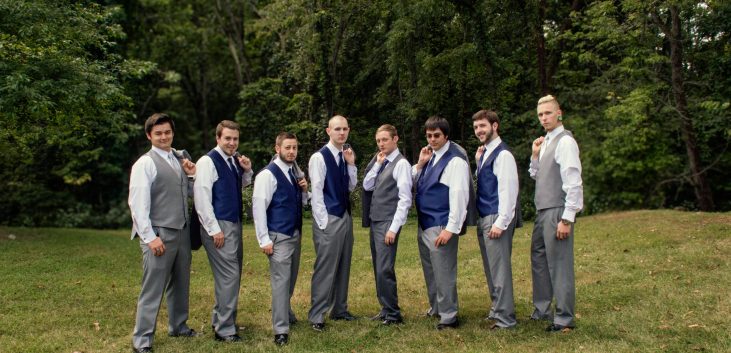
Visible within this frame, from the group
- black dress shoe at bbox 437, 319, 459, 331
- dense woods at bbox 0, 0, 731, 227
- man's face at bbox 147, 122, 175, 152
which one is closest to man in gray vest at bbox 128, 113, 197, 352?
man's face at bbox 147, 122, 175, 152

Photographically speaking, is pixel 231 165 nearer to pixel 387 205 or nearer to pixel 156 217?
pixel 156 217

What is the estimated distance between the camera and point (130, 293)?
27.2 feet

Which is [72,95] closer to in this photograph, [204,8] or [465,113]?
[465,113]

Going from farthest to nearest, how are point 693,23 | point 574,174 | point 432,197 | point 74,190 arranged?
point 74,190 → point 693,23 → point 432,197 → point 574,174

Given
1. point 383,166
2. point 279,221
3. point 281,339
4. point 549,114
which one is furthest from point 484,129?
point 281,339

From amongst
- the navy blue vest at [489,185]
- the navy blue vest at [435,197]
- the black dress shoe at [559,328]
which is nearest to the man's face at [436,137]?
the navy blue vest at [435,197]

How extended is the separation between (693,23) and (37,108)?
14.7m

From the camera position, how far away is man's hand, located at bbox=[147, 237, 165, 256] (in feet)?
17.6

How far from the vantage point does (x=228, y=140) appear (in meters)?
5.77

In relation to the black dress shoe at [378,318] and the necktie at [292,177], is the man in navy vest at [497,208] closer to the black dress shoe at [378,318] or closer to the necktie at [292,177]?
the black dress shoe at [378,318]

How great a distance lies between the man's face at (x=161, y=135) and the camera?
5.54m

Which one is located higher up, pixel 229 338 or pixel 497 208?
pixel 497 208

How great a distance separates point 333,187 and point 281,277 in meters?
0.99

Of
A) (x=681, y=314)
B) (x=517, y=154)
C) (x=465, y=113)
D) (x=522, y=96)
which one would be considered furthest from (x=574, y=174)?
(x=522, y=96)
